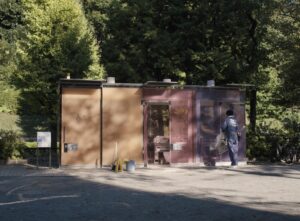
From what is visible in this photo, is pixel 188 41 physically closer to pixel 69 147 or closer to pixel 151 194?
pixel 69 147

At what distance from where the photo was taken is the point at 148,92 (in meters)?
18.6

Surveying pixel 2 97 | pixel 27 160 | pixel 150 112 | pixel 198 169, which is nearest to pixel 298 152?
pixel 198 169

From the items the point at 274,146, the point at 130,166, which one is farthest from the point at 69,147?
the point at 274,146

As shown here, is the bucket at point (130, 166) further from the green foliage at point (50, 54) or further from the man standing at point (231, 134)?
the green foliage at point (50, 54)

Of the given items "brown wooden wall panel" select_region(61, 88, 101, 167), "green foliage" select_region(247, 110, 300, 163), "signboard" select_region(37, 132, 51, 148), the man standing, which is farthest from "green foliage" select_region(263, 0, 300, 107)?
"signboard" select_region(37, 132, 51, 148)

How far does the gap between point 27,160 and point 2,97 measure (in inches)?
1044

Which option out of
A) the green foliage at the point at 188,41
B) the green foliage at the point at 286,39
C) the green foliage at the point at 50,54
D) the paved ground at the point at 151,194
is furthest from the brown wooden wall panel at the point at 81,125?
the green foliage at the point at 286,39

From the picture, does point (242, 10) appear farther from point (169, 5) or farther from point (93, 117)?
point (93, 117)

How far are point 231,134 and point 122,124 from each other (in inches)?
153

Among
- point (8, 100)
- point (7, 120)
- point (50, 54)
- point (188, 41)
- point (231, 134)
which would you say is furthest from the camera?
point (8, 100)

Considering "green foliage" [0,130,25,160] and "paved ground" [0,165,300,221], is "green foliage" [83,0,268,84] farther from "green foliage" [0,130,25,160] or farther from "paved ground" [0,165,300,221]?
"paved ground" [0,165,300,221]

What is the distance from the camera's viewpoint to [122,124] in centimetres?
1830

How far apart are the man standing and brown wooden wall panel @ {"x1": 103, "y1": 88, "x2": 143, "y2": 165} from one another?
10.0ft

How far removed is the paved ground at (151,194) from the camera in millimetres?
9273
